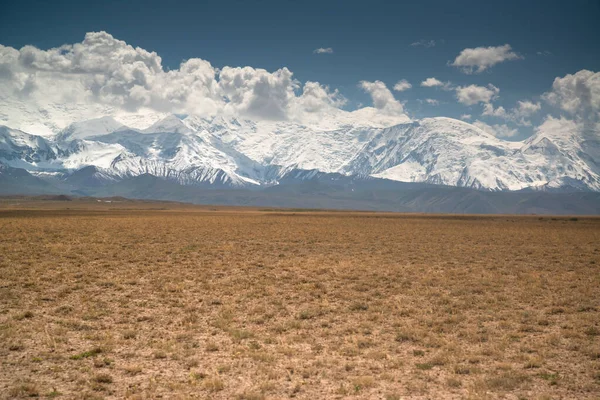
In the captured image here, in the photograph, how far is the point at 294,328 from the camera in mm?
16312

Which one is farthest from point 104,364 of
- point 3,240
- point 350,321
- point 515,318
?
point 3,240

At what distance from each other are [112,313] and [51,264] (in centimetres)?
1296

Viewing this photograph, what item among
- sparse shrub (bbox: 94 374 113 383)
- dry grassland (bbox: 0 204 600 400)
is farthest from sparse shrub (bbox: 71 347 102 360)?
sparse shrub (bbox: 94 374 113 383)

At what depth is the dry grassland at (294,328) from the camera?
11266 mm

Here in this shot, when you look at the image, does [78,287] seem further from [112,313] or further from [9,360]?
[9,360]

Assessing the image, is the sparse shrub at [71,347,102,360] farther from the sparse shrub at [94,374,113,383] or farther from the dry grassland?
the sparse shrub at [94,374,113,383]

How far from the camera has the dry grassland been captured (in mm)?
11266

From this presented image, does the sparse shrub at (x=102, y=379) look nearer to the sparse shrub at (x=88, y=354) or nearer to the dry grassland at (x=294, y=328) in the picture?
the dry grassland at (x=294, y=328)

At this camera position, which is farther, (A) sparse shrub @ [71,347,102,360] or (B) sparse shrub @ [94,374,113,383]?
(A) sparse shrub @ [71,347,102,360]

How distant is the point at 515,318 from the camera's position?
1766 centimetres

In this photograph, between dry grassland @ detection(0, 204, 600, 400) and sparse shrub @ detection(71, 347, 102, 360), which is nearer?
dry grassland @ detection(0, 204, 600, 400)

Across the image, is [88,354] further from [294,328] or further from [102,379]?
[294,328]

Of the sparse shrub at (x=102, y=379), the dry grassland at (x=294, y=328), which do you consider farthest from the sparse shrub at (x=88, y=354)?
the sparse shrub at (x=102, y=379)

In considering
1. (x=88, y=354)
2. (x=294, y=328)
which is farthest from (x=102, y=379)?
(x=294, y=328)
